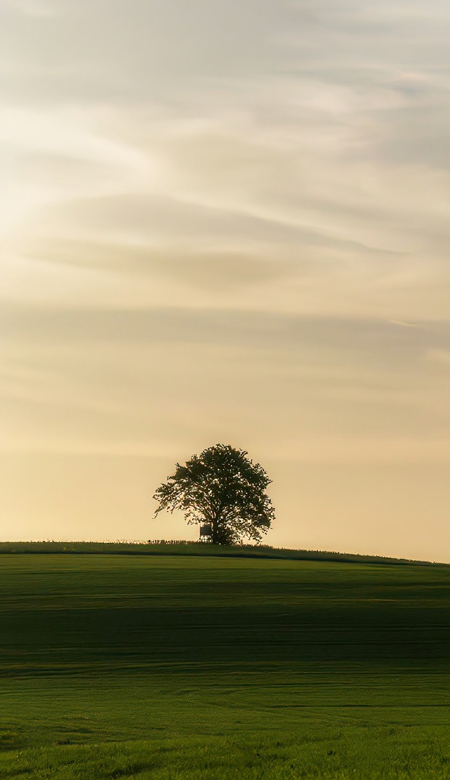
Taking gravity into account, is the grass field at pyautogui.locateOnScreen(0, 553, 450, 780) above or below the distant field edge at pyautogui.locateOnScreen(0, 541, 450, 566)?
below

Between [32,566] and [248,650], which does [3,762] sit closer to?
[248,650]

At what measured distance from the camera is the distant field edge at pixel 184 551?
2832 inches

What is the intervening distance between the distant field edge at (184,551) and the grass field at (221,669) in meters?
8.25

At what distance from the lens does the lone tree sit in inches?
3388

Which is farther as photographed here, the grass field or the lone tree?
the lone tree

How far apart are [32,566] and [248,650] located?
26.1 m

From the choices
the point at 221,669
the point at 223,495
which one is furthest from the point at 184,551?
the point at 221,669

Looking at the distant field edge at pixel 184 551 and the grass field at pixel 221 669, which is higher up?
the distant field edge at pixel 184 551

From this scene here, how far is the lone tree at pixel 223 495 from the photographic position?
86.1 metres

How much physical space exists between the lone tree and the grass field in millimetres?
21846

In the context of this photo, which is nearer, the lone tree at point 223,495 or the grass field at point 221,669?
the grass field at point 221,669

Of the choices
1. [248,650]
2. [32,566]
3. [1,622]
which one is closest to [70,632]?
[1,622]

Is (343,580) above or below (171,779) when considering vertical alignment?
above

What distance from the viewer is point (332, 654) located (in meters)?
36.9
